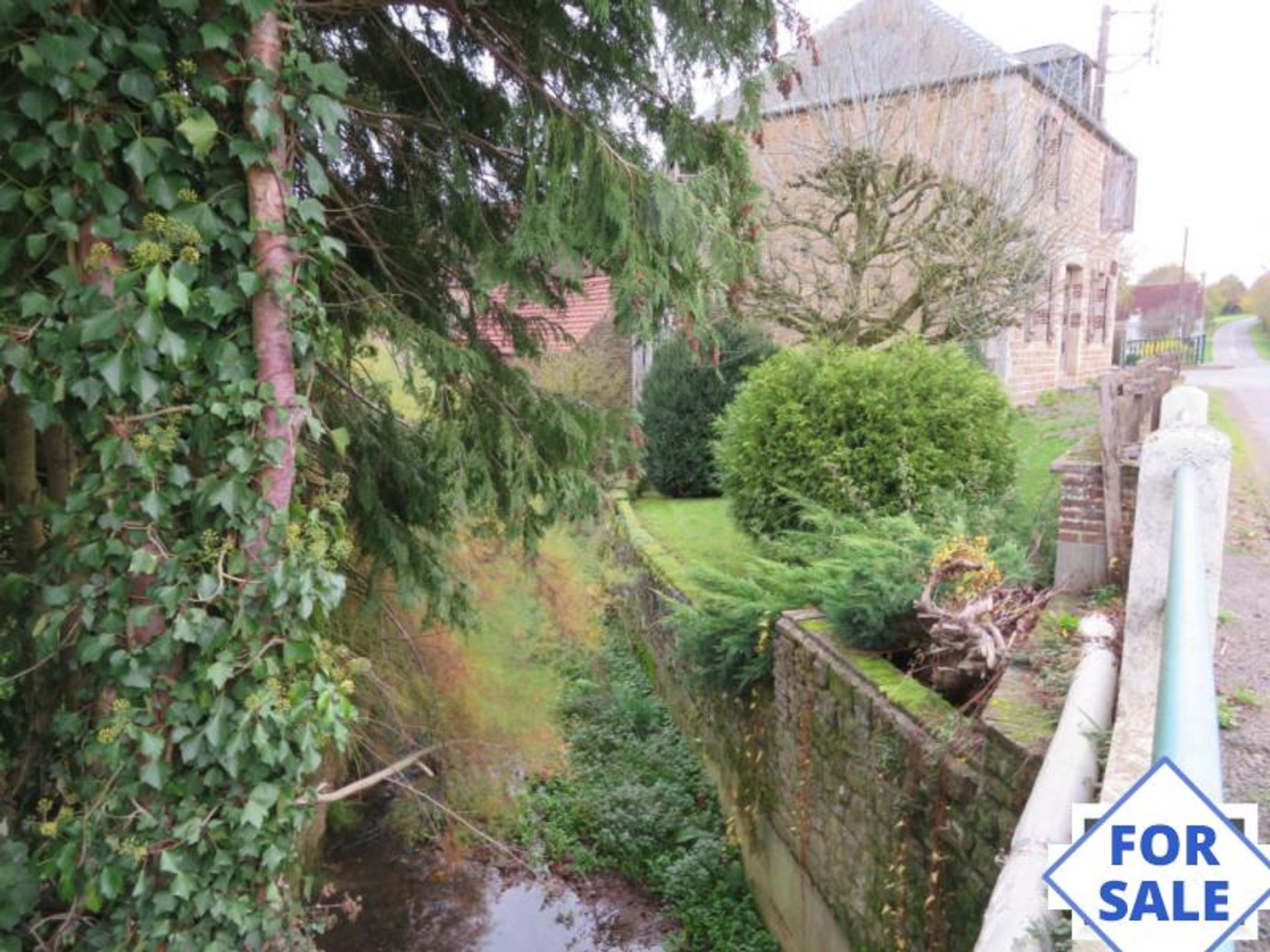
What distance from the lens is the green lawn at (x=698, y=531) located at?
8180mm

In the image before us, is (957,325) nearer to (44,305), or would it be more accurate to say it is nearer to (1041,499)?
(1041,499)

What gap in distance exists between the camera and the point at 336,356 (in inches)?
148

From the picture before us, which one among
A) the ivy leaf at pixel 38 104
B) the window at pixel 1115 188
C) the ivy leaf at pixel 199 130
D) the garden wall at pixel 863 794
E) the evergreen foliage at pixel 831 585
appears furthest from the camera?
the window at pixel 1115 188

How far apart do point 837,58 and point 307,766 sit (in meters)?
9.90

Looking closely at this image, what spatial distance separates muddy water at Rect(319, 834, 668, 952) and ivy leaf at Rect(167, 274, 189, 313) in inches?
177

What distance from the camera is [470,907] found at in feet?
20.7

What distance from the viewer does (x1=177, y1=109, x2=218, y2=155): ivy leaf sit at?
245 centimetres

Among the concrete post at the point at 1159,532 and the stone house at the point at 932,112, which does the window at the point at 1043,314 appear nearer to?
the stone house at the point at 932,112

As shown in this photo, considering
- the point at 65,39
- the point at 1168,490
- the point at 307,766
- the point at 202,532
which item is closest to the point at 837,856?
the point at 1168,490

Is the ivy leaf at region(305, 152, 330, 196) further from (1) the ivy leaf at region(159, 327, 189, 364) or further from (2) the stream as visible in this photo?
(2) the stream

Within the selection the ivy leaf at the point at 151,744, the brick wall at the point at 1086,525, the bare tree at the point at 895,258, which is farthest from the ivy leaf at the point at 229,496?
the bare tree at the point at 895,258

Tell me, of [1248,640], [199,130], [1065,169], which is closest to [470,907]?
[1248,640]

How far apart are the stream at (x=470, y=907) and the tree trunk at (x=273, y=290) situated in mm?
3980

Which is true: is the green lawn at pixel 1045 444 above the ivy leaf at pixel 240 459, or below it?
below
